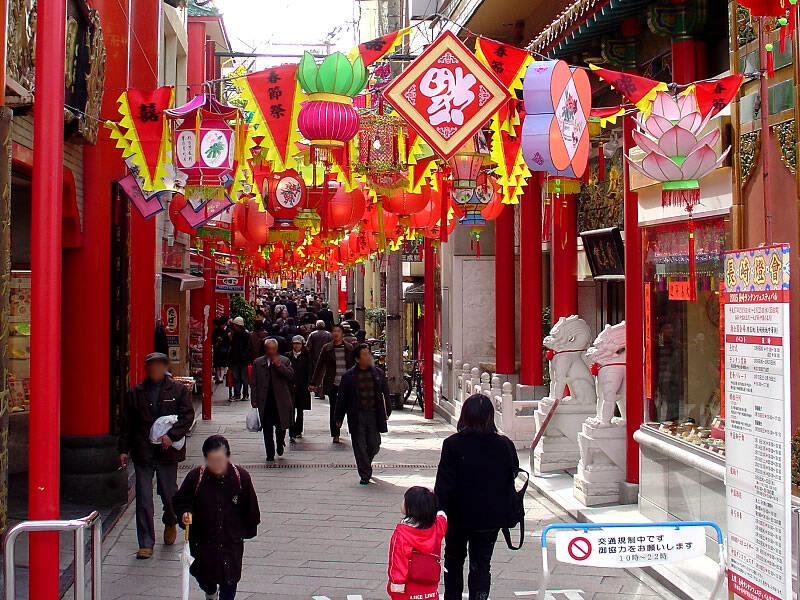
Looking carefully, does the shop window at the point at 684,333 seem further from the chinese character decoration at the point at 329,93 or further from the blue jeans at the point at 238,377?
the blue jeans at the point at 238,377

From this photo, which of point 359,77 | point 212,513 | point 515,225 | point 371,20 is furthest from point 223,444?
point 371,20

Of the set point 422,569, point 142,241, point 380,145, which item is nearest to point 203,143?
point 380,145

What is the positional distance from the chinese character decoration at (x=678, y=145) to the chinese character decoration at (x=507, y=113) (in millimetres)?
1095

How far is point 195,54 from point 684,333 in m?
15.7

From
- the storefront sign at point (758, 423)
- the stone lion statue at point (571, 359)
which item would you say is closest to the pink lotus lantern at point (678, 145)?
the storefront sign at point (758, 423)

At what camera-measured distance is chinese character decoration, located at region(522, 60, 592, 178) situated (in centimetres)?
638

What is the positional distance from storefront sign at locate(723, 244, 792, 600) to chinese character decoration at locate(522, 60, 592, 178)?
1.75 m

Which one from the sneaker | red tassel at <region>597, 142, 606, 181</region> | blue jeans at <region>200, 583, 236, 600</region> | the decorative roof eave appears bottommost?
the sneaker

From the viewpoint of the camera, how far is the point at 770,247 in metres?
4.59

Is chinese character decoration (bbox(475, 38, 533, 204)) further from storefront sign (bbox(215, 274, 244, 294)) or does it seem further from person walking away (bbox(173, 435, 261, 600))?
storefront sign (bbox(215, 274, 244, 294))

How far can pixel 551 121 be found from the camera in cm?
641

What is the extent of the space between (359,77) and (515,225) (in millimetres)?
11857

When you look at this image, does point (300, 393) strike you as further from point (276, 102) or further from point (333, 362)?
point (276, 102)

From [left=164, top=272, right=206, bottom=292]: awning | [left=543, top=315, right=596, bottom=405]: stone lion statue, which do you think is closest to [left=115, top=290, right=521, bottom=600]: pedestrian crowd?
[left=543, top=315, right=596, bottom=405]: stone lion statue
